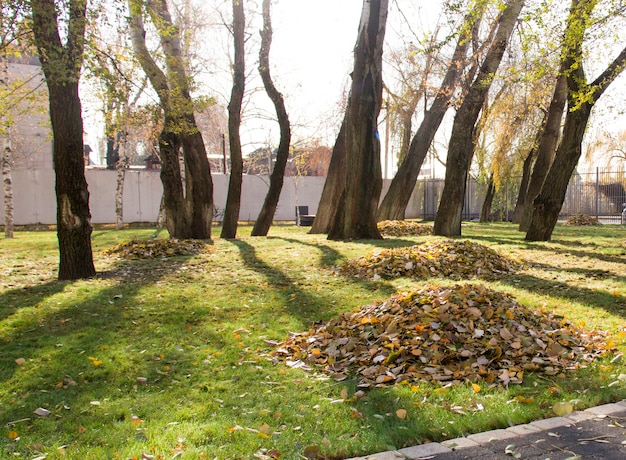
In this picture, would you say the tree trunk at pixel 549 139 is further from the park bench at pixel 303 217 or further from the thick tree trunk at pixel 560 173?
the park bench at pixel 303 217

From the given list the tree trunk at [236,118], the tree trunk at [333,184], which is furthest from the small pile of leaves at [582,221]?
the tree trunk at [236,118]

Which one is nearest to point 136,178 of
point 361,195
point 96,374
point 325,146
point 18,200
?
point 18,200

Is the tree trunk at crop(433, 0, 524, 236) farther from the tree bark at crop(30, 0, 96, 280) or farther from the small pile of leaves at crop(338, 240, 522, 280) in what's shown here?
the tree bark at crop(30, 0, 96, 280)

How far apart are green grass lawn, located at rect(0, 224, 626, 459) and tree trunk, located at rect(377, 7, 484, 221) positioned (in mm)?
8188

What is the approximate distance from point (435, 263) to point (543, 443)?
201 inches

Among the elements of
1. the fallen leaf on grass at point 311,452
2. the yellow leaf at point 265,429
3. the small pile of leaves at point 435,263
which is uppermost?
the small pile of leaves at point 435,263

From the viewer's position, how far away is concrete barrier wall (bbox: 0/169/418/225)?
21.5 meters

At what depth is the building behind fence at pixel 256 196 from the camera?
21688mm

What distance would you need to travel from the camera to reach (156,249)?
10070mm

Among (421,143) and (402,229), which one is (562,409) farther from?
(421,143)

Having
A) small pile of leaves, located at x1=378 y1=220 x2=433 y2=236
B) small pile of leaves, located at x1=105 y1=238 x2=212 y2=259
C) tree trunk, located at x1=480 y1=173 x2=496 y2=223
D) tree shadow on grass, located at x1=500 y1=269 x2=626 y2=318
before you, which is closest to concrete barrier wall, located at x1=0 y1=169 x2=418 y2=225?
tree trunk, located at x1=480 y1=173 x2=496 y2=223

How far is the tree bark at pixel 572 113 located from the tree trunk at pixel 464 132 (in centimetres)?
147

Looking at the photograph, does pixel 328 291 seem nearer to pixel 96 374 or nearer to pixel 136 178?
pixel 96 374

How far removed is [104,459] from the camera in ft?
9.66
